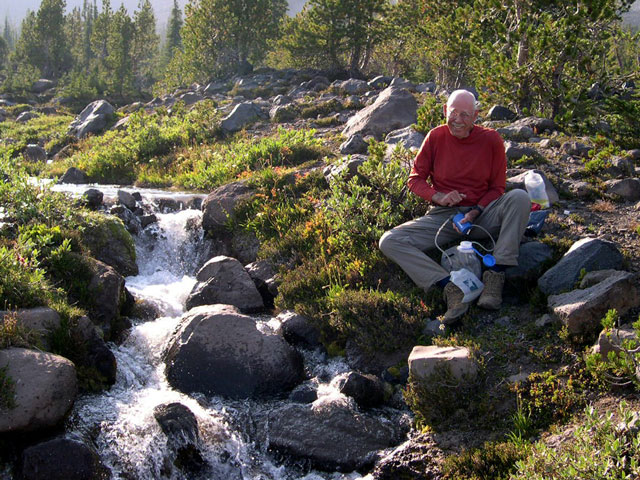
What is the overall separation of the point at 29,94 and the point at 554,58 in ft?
160

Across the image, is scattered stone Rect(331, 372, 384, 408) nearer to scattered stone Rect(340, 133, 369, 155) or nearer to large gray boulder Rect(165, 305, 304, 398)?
large gray boulder Rect(165, 305, 304, 398)

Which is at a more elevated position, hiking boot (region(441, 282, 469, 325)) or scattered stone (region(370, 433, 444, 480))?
hiking boot (region(441, 282, 469, 325))

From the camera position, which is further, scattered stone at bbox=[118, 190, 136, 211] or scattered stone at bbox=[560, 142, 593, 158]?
scattered stone at bbox=[118, 190, 136, 211]

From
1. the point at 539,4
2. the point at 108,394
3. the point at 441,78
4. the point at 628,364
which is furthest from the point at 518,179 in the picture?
the point at 441,78

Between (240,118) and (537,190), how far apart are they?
1517cm

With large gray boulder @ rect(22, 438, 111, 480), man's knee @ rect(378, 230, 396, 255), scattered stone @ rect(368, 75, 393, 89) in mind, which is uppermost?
scattered stone @ rect(368, 75, 393, 89)

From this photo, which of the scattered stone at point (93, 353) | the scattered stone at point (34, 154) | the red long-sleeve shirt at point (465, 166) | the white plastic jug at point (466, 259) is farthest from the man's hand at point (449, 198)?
the scattered stone at point (34, 154)

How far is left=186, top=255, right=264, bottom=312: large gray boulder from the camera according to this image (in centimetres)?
849

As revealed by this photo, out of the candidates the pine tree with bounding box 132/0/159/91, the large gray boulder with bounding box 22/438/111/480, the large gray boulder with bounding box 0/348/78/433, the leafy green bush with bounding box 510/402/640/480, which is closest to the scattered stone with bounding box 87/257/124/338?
the large gray boulder with bounding box 0/348/78/433

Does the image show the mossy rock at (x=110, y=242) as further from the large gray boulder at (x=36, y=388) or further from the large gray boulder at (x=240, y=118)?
the large gray boulder at (x=240, y=118)

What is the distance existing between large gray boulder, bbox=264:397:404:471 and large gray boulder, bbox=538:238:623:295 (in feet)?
8.43

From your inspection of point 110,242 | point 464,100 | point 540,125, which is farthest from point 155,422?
point 540,125

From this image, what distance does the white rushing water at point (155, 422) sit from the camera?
5.47 m

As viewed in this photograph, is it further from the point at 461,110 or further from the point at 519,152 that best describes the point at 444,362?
the point at 519,152
